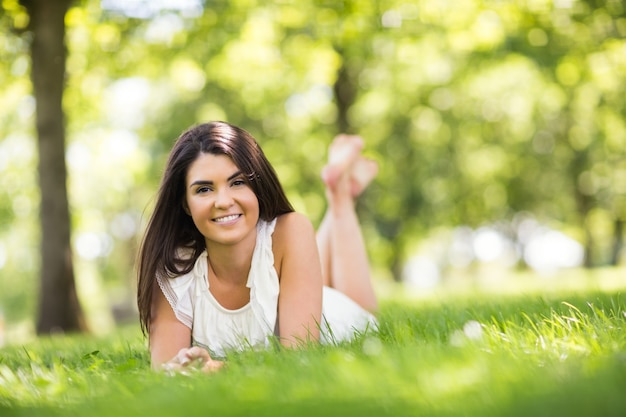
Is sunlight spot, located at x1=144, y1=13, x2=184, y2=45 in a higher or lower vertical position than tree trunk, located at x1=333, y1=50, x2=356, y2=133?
higher

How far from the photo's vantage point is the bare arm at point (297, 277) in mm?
3471

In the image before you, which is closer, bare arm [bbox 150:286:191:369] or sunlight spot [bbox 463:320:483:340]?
sunlight spot [bbox 463:320:483:340]

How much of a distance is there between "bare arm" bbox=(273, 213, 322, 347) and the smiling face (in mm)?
275

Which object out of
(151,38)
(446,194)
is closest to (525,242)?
(446,194)

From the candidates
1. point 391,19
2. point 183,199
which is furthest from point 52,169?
point 183,199

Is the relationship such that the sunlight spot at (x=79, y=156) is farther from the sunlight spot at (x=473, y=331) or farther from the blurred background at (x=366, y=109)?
the sunlight spot at (x=473, y=331)

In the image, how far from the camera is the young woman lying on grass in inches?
134

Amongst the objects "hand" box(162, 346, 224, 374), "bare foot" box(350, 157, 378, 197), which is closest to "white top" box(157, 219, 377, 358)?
"hand" box(162, 346, 224, 374)

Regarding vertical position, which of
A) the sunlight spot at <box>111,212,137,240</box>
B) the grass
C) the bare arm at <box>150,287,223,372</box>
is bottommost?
the sunlight spot at <box>111,212,137,240</box>

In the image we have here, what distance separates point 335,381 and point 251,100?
48.1ft

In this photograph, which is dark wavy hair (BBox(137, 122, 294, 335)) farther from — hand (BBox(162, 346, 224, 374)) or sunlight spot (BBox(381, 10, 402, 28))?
sunlight spot (BBox(381, 10, 402, 28))

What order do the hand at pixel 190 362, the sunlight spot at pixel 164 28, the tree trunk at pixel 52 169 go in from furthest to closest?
the sunlight spot at pixel 164 28 → the tree trunk at pixel 52 169 → the hand at pixel 190 362

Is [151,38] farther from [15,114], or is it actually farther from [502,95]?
[502,95]

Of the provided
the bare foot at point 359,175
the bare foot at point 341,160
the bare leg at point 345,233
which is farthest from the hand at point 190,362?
the bare foot at point 359,175
